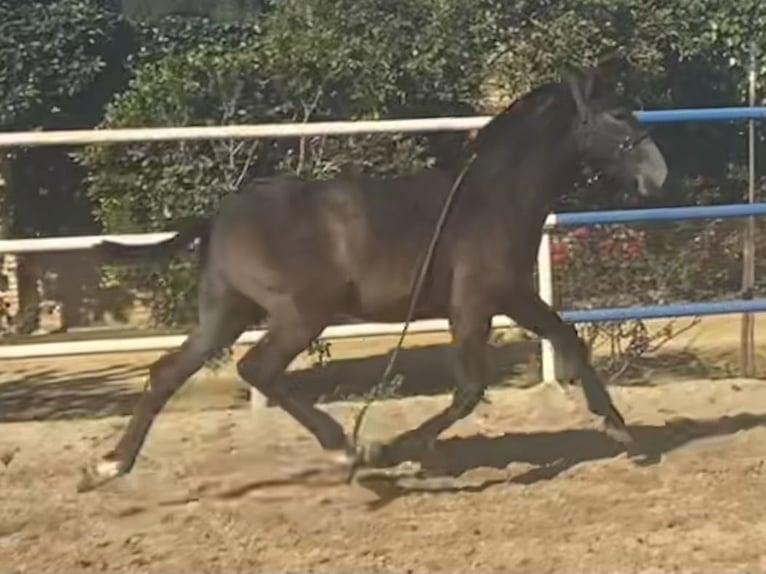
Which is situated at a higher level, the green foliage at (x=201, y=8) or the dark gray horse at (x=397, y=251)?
the green foliage at (x=201, y=8)

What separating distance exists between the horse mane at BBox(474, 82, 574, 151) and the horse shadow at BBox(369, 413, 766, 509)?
1.31 m

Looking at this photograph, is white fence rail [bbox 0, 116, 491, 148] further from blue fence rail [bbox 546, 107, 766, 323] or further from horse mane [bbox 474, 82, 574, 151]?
horse mane [bbox 474, 82, 574, 151]

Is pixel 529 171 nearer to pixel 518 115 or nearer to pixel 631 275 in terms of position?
pixel 518 115

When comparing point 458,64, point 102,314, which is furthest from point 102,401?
point 458,64

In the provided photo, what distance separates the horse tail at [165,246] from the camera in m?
6.17

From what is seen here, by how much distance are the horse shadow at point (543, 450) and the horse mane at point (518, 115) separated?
131 cm

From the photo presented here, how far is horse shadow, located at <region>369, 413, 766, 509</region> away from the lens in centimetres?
598

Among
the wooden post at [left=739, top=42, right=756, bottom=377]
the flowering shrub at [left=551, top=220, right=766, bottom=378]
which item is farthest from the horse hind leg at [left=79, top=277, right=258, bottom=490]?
the wooden post at [left=739, top=42, right=756, bottom=377]

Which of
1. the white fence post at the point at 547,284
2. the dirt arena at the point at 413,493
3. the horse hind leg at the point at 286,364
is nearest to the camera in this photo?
the dirt arena at the point at 413,493

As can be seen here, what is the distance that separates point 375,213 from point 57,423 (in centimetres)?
245

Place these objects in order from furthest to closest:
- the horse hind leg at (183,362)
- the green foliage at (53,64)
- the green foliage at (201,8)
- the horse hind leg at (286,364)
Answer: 1. the green foliage at (201,8)
2. the green foliage at (53,64)
3. the horse hind leg at (183,362)
4. the horse hind leg at (286,364)

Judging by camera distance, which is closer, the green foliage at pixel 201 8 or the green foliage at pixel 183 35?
the green foliage at pixel 183 35

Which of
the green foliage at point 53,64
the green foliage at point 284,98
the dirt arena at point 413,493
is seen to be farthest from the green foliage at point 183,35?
the dirt arena at point 413,493

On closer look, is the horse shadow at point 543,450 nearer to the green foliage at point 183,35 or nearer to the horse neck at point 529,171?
the horse neck at point 529,171
